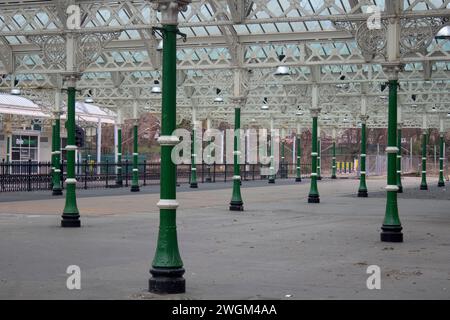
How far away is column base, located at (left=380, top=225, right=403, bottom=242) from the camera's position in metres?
16.5

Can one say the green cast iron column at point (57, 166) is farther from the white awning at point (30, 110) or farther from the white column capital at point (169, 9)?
the white column capital at point (169, 9)

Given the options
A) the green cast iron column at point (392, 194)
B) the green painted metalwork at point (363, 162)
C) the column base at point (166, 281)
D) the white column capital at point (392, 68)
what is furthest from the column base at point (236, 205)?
the column base at point (166, 281)

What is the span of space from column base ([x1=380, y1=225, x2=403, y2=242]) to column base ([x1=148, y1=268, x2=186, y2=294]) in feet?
27.0

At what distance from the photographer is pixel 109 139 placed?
4257 inches

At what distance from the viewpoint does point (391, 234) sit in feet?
54.3

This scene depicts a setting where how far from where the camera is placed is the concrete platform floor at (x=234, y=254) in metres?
9.81

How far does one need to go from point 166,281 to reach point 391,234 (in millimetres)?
8431

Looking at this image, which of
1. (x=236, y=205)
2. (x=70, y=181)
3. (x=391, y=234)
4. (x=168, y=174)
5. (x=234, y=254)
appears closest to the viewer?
(x=168, y=174)

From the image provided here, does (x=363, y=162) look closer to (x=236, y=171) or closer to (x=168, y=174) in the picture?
(x=236, y=171)

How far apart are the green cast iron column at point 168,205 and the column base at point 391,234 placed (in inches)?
320

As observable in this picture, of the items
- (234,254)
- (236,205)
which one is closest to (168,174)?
(234,254)

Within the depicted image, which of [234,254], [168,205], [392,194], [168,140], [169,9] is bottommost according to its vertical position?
[234,254]

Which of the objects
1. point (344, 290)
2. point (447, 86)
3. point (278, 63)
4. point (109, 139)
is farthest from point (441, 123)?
point (109, 139)
